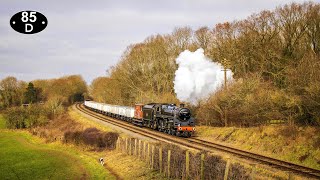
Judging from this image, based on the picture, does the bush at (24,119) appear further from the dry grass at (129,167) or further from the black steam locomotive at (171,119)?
the dry grass at (129,167)

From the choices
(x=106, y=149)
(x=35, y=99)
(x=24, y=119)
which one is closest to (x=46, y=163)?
(x=106, y=149)

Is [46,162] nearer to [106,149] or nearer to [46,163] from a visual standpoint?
[46,163]

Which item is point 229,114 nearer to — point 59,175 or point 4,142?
point 59,175

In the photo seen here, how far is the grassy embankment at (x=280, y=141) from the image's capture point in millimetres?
22948

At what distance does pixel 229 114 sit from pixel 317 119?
11.3 meters

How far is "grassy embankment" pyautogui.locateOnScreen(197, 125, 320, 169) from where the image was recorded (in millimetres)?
22948

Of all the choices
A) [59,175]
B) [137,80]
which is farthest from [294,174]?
[137,80]

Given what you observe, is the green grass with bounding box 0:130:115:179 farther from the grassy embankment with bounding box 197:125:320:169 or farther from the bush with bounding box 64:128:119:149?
the grassy embankment with bounding box 197:125:320:169

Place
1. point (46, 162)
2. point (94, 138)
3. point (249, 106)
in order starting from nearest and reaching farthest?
point (46, 162), point (249, 106), point (94, 138)

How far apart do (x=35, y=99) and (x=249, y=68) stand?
79822mm

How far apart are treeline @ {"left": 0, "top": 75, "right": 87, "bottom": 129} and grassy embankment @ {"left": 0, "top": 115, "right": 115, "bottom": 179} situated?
58.5 feet

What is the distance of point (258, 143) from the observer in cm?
2744

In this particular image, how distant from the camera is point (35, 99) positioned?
107938 millimetres

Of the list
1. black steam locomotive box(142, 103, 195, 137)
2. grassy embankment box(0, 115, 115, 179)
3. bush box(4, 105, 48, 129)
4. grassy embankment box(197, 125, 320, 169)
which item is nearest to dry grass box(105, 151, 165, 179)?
grassy embankment box(0, 115, 115, 179)
